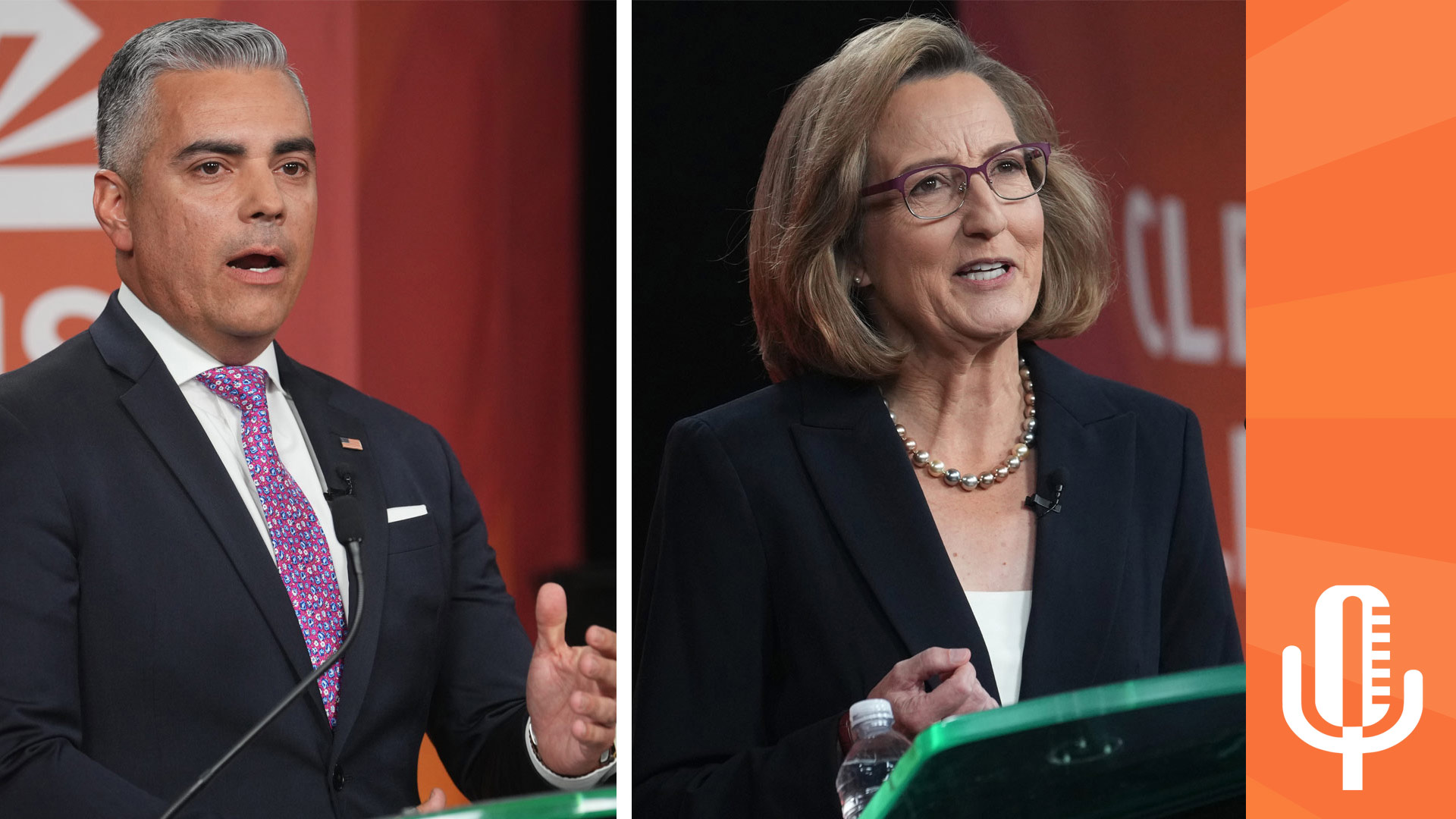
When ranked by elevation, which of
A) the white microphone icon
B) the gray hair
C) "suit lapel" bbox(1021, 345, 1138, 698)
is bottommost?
the white microphone icon

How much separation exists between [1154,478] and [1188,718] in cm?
90

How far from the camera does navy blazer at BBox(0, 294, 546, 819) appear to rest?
1807mm

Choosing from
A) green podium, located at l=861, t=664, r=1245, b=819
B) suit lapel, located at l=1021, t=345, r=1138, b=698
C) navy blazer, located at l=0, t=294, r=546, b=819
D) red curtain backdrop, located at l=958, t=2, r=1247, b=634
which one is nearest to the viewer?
green podium, located at l=861, t=664, r=1245, b=819

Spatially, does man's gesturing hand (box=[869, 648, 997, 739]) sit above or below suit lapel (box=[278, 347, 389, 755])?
below

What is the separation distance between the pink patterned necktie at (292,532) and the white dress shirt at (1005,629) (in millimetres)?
975

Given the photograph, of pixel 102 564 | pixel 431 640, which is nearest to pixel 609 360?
pixel 431 640

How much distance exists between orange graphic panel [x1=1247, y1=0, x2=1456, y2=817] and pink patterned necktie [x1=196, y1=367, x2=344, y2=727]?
153 centimetres

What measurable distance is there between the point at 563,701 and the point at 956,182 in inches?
41.4

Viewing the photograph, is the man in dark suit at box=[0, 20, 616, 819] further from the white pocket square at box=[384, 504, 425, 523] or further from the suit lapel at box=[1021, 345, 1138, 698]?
the suit lapel at box=[1021, 345, 1138, 698]

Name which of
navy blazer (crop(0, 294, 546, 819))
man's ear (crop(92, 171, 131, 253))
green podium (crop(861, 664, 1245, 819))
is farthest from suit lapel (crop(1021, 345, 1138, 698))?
man's ear (crop(92, 171, 131, 253))

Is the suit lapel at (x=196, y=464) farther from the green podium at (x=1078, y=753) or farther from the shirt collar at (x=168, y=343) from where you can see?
the green podium at (x=1078, y=753)

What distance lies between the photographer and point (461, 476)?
2.25 m

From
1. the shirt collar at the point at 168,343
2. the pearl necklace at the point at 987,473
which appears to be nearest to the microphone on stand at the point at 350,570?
the shirt collar at the point at 168,343

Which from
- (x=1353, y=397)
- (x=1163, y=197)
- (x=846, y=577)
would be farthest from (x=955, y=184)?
(x=1353, y=397)
